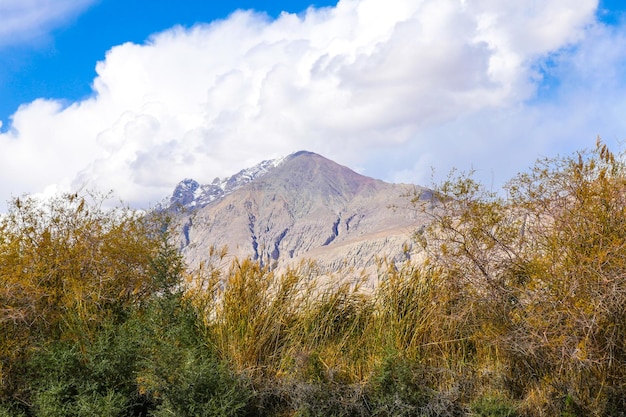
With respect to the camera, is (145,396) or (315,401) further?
(145,396)

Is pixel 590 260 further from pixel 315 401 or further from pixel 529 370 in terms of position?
pixel 315 401

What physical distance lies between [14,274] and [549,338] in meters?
6.24

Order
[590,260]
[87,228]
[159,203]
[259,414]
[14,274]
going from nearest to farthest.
→ [590,260] → [259,414] → [14,274] → [87,228] → [159,203]

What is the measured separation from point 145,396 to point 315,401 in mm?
2003

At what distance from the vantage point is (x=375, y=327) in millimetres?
7062

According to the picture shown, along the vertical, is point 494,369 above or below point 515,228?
below

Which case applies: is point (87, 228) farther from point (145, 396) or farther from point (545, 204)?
point (545, 204)

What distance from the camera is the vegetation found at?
19.4 feet

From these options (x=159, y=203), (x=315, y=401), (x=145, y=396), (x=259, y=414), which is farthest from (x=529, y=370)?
(x=159, y=203)

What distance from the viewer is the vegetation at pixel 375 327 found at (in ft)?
19.4

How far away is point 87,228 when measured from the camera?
29.1 ft

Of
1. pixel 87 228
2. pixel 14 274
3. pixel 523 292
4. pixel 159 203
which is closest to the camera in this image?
pixel 523 292

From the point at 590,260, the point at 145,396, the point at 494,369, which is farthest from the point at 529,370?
the point at 145,396

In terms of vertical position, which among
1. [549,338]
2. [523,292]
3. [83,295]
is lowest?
[549,338]
